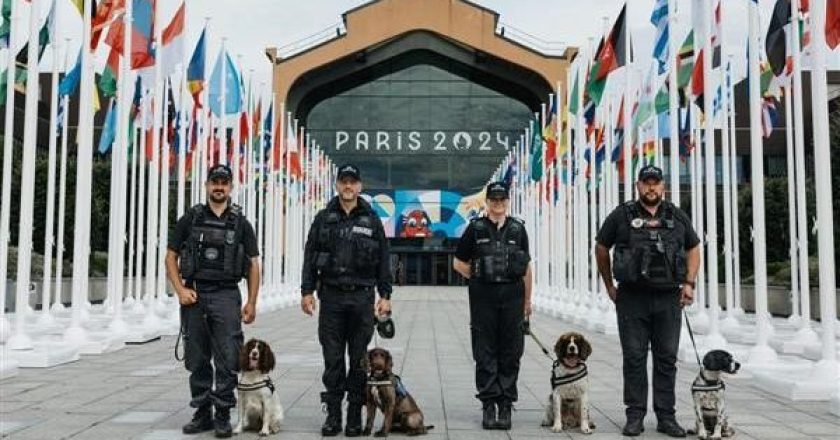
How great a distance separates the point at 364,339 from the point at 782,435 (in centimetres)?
373

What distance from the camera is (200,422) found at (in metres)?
7.26

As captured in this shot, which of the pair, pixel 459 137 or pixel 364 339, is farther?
pixel 459 137

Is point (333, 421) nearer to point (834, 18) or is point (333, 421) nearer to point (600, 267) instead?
point (600, 267)

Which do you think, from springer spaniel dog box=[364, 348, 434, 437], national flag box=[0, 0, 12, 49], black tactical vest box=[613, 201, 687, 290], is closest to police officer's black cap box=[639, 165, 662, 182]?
black tactical vest box=[613, 201, 687, 290]

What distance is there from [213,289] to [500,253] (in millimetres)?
2472

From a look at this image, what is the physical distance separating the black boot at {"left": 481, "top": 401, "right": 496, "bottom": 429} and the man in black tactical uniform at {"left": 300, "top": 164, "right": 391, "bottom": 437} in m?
1.14

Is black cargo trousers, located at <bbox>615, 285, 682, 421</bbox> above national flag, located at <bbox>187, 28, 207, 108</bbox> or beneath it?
beneath

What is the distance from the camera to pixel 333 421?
7113mm

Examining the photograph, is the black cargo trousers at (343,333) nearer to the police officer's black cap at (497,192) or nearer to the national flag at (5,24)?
the police officer's black cap at (497,192)

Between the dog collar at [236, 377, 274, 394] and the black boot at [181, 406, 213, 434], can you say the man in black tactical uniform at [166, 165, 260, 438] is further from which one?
the dog collar at [236, 377, 274, 394]

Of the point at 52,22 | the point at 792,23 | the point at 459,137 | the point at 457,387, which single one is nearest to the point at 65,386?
the point at 457,387

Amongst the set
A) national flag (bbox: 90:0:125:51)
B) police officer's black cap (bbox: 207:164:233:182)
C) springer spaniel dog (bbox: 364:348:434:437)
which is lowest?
springer spaniel dog (bbox: 364:348:434:437)

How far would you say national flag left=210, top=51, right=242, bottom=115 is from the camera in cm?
2508

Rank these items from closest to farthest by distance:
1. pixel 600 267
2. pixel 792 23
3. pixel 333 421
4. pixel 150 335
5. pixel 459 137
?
pixel 333 421, pixel 600 267, pixel 792 23, pixel 150 335, pixel 459 137
